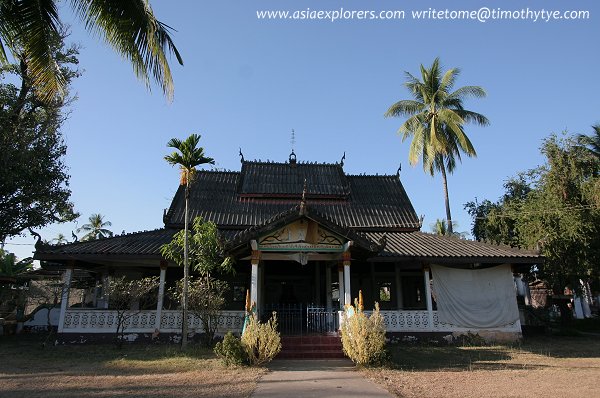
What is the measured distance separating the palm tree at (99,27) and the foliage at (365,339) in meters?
Answer: 7.25

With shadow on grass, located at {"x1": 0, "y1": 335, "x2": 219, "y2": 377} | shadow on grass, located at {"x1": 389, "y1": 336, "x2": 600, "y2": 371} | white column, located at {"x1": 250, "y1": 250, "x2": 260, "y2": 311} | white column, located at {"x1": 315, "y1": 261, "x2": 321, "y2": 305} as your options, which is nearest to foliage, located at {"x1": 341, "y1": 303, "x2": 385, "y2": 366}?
shadow on grass, located at {"x1": 389, "y1": 336, "x2": 600, "y2": 371}

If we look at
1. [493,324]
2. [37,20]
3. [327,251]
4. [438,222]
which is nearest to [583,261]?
[493,324]

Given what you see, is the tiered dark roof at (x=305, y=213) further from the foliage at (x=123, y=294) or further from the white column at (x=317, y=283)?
the white column at (x=317, y=283)

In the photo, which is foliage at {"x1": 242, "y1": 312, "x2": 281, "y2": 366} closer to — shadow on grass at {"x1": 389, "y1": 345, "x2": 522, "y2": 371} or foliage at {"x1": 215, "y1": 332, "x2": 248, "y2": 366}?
foliage at {"x1": 215, "y1": 332, "x2": 248, "y2": 366}

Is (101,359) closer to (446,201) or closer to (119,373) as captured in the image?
(119,373)

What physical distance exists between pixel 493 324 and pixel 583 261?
693 cm

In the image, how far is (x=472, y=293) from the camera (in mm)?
16000

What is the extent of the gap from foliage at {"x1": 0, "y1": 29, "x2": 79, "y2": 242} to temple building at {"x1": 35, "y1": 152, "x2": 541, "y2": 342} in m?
3.96

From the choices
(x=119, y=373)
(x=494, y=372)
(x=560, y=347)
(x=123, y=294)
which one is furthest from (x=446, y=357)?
(x=123, y=294)

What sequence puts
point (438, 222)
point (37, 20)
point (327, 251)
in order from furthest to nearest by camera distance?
point (438, 222)
point (327, 251)
point (37, 20)

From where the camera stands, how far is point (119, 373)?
958cm

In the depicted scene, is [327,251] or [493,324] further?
[493,324]

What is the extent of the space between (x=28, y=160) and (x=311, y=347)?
14.3m

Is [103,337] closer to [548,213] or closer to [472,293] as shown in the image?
[472,293]
